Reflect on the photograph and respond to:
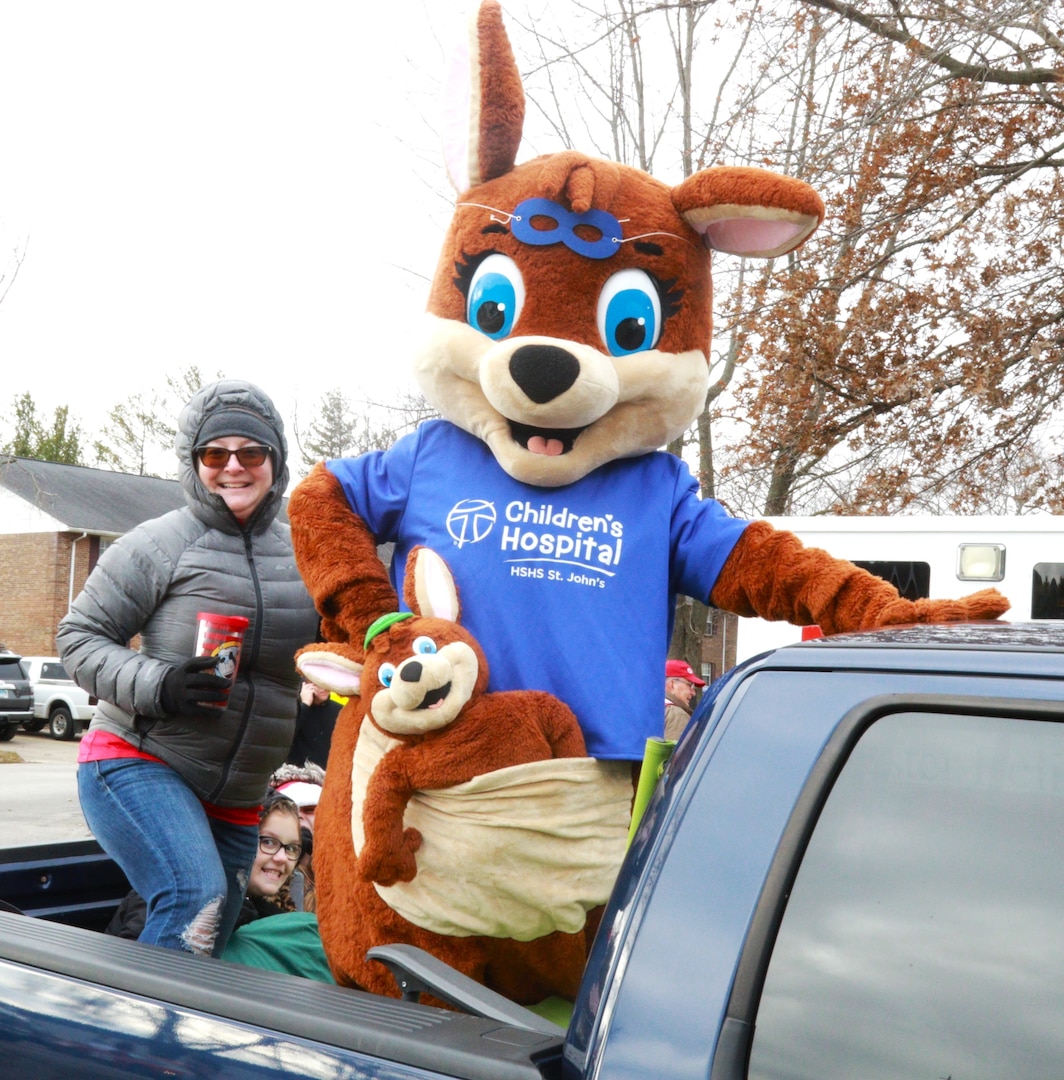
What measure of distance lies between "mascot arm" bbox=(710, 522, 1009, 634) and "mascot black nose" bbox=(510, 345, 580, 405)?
1.82ft

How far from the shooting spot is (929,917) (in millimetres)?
1120

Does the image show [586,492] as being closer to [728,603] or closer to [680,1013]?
[728,603]

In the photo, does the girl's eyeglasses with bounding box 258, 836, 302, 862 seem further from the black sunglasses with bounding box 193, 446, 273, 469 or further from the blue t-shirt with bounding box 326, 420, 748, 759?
the blue t-shirt with bounding box 326, 420, 748, 759

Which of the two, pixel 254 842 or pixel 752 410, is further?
pixel 752 410

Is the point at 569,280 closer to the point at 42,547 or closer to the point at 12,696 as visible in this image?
the point at 12,696

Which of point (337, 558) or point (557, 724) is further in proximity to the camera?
point (337, 558)

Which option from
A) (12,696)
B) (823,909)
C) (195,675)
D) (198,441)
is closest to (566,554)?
(195,675)

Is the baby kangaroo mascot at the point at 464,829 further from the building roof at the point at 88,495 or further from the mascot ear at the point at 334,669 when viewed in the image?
the building roof at the point at 88,495

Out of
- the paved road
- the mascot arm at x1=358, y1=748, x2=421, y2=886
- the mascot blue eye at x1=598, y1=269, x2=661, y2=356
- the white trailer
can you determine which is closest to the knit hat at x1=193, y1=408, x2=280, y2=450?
the mascot blue eye at x1=598, y1=269, x2=661, y2=356

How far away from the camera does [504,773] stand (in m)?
2.20

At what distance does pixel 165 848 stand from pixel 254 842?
1.52ft

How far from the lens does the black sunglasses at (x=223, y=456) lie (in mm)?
2914

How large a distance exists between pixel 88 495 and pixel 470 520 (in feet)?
105

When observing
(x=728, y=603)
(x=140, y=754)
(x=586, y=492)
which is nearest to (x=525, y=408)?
(x=586, y=492)
